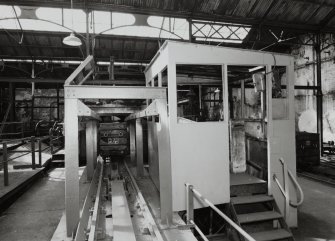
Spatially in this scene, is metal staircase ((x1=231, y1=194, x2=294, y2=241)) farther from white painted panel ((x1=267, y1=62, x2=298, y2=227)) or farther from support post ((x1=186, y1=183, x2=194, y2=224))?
support post ((x1=186, y1=183, x2=194, y2=224))

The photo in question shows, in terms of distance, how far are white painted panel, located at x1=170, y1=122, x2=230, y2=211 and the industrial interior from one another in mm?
23

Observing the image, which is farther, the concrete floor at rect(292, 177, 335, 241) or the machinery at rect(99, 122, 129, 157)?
the machinery at rect(99, 122, 129, 157)

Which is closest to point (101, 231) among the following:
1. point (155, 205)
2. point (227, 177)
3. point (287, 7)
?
point (155, 205)

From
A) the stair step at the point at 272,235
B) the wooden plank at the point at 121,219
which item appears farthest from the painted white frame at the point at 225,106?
the wooden plank at the point at 121,219

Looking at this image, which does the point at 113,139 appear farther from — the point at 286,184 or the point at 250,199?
the point at 286,184

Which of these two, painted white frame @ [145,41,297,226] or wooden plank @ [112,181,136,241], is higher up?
painted white frame @ [145,41,297,226]

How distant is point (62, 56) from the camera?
45.9 feet

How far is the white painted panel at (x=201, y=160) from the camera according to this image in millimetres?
4996

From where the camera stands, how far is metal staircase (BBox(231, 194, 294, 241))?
16.9ft

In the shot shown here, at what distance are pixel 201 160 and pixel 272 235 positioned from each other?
2191mm

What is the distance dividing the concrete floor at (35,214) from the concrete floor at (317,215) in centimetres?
539

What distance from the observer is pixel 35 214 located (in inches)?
213

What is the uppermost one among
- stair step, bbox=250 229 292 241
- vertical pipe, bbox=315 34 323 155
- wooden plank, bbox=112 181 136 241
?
vertical pipe, bbox=315 34 323 155

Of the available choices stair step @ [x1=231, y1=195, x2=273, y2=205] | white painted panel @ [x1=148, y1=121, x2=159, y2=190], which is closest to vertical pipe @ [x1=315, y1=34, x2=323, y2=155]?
stair step @ [x1=231, y1=195, x2=273, y2=205]
